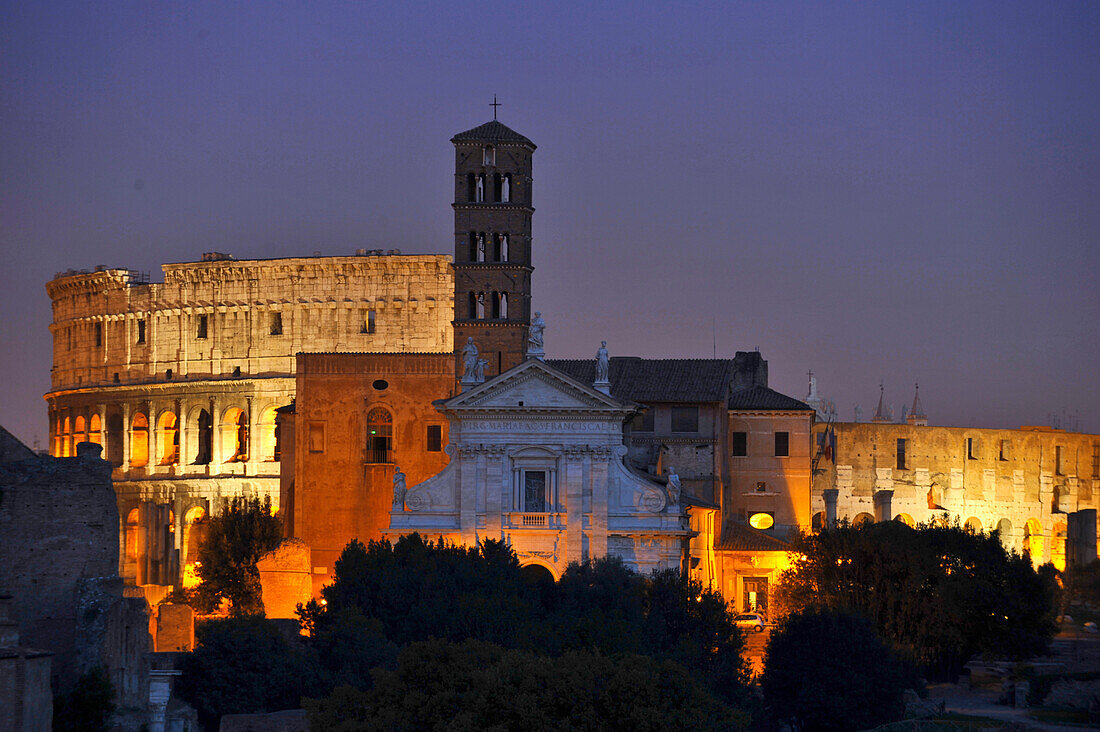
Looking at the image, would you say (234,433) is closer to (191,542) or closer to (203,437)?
(203,437)

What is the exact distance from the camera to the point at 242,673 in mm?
41500

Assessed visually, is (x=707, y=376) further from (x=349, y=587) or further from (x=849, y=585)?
(x=349, y=587)

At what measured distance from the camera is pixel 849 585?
57719mm

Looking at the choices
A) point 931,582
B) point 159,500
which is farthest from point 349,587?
point 159,500

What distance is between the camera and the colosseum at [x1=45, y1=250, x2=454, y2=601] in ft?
281

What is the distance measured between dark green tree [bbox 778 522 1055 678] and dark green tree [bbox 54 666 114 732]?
25.2 meters

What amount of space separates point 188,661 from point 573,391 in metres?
18.5

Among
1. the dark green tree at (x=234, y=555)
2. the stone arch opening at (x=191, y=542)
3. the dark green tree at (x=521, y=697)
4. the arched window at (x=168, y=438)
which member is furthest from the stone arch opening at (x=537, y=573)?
the arched window at (x=168, y=438)

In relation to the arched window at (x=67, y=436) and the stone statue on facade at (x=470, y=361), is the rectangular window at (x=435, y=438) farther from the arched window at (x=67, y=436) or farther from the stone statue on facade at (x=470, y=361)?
the arched window at (x=67, y=436)

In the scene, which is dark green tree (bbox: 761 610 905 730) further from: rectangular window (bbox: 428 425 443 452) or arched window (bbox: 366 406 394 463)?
arched window (bbox: 366 406 394 463)

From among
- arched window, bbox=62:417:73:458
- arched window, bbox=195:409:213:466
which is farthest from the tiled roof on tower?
arched window, bbox=62:417:73:458

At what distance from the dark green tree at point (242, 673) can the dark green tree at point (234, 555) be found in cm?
2307

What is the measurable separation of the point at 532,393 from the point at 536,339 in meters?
1.80

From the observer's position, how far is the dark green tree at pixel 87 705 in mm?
33812
